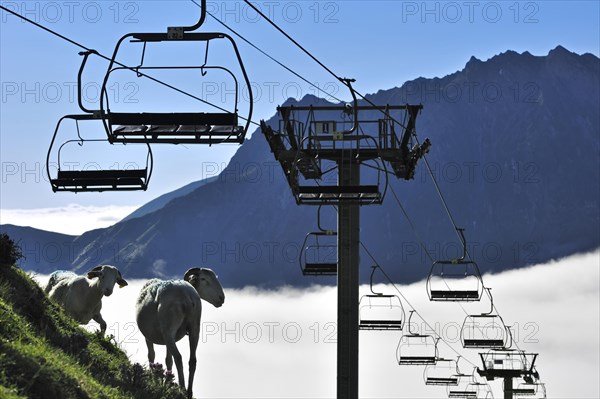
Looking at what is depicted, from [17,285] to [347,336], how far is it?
8873 millimetres

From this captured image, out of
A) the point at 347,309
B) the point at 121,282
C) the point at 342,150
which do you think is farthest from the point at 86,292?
the point at 342,150

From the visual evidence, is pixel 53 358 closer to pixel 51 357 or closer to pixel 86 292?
pixel 51 357

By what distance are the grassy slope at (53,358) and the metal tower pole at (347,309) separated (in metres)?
5.93

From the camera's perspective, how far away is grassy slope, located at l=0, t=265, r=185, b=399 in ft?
52.0

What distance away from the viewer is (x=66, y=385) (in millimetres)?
16859

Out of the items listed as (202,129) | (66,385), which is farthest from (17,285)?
(202,129)

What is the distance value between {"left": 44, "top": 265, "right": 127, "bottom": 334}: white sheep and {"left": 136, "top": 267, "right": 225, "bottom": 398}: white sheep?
6.61 ft

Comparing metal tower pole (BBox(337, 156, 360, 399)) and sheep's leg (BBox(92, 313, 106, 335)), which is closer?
sheep's leg (BBox(92, 313, 106, 335))

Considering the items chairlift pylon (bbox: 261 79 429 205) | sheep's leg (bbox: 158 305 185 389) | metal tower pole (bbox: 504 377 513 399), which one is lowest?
metal tower pole (bbox: 504 377 513 399)

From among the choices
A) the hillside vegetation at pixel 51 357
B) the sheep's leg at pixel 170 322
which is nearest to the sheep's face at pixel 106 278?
the hillside vegetation at pixel 51 357

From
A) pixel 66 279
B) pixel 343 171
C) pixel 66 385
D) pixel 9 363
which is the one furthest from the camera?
pixel 343 171

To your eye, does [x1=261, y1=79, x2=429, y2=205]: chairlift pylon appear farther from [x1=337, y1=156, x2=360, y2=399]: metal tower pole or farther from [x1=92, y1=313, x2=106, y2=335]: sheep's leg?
[x1=92, y1=313, x2=106, y2=335]: sheep's leg

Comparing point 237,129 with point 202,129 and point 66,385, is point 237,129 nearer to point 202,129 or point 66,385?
point 202,129

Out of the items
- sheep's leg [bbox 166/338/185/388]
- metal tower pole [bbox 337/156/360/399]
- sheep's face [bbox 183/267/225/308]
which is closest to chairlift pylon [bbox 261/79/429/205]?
metal tower pole [bbox 337/156/360/399]
